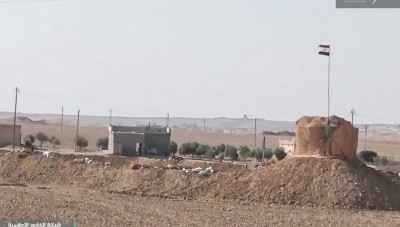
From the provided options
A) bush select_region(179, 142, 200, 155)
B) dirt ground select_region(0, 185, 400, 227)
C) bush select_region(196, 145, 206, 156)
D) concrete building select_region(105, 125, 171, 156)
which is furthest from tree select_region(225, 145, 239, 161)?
dirt ground select_region(0, 185, 400, 227)

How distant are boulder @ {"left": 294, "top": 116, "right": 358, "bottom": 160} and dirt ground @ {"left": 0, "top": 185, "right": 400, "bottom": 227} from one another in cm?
431

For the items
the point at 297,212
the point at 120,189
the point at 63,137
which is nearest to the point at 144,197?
the point at 120,189

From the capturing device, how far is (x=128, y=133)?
56906 mm

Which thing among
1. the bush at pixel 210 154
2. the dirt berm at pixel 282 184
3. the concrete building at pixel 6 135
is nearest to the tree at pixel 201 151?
the bush at pixel 210 154

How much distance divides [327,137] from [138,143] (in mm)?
28483

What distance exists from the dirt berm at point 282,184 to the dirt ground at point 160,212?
3.98 feet

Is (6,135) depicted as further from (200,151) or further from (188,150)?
(200,151)

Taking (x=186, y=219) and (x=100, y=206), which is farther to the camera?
(x=100, y=206)

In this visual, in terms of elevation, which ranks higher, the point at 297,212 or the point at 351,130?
the point at 351,130

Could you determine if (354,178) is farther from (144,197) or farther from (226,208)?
(144,197)

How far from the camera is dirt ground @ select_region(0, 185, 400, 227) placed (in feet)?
66.5

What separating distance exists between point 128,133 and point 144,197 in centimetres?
2808

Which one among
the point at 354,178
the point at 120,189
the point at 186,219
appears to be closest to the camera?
the point at 186,219

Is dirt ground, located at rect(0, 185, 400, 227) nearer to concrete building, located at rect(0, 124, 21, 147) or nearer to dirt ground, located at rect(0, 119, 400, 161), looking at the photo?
concrete building, located at rect(0, 124, 21, 147)
